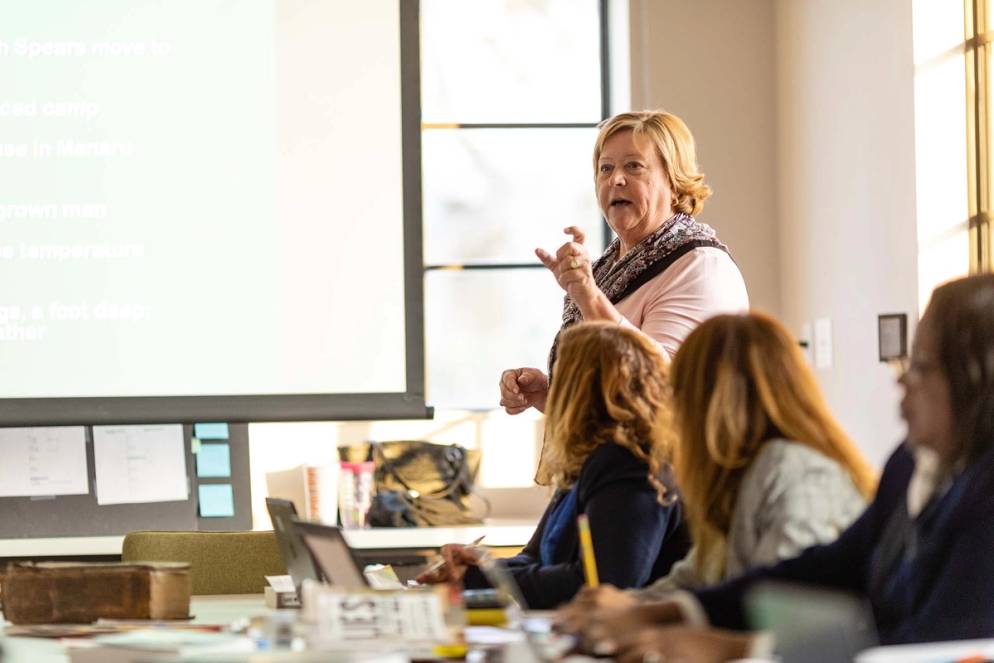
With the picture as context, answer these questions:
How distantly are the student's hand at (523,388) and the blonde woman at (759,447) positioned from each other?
3.82 ft

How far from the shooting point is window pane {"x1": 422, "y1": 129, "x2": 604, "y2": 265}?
4957 millimetres

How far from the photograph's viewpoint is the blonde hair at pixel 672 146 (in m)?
3.07

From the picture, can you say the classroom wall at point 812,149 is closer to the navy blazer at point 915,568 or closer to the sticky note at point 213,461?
the sticky note at point 213,461

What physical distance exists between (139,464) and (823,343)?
85.6 inches

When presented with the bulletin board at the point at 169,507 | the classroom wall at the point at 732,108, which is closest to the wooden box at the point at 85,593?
the bulletin board at the point at 169,507

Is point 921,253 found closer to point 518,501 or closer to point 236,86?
point 518,501

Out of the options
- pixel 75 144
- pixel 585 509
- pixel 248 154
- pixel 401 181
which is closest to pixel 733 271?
pixel 585 509

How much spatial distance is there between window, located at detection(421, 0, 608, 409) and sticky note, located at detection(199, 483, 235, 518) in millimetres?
855

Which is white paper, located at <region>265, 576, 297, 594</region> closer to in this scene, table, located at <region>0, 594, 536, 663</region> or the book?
table, located at <region>0, 594, 536, 663</region>

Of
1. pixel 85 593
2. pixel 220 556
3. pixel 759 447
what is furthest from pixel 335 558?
pixel 220 556

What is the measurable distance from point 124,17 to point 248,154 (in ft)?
1.76

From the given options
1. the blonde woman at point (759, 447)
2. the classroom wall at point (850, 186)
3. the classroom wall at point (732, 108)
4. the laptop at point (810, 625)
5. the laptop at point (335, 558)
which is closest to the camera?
the laptop at point (810, 625)

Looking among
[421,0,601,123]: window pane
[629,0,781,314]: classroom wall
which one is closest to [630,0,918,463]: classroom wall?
[629,0,781,314]: classroom wall

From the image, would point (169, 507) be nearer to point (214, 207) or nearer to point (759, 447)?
point (214, 207)
